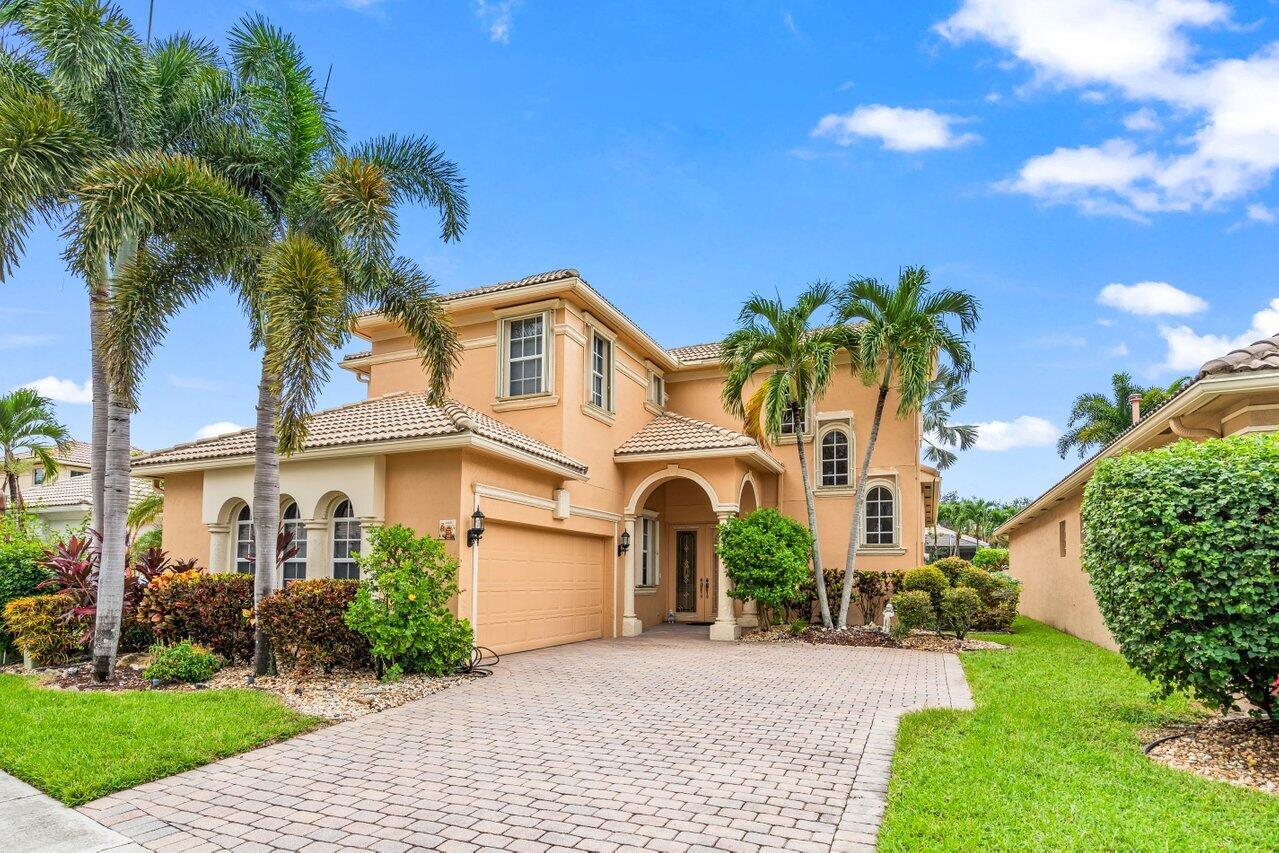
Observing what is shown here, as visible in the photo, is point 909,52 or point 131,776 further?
point 909,52

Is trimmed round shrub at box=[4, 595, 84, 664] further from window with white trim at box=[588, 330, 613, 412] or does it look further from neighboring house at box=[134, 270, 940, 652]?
window with white trim at box=[588, 330, 613, 412]

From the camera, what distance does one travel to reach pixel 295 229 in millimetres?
10086

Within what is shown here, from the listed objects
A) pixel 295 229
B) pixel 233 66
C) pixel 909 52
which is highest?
pixel 909 52

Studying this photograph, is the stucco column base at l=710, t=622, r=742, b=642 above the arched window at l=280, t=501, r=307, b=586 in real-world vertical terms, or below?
below

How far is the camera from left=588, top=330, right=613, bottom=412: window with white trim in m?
16.1

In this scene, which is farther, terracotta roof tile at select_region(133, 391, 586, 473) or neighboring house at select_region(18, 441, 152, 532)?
neighboring house at select_region(18, 441, 152, 532)

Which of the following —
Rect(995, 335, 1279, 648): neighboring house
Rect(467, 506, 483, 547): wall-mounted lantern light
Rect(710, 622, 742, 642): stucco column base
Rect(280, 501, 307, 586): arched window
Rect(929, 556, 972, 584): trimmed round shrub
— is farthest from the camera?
Rect(929, 556, 972, 584): trimmed round shrub

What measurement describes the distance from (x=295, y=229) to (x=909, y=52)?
33.1ft

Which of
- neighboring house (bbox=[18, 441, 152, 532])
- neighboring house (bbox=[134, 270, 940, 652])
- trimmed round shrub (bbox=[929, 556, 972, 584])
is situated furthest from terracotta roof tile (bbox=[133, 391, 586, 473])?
neighboring house (bbox=[18, 441, 152, 532])

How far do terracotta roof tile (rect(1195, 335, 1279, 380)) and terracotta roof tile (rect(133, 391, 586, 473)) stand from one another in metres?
8.90

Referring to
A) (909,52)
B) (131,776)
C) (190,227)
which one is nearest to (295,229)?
(190,227)

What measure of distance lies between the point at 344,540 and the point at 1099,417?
32.0 meters

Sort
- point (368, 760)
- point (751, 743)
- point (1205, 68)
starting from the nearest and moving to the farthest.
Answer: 1. point (368, 760)
2. point (751, 743)
3. point (1205, 68)

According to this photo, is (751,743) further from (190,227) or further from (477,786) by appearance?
(190,227)
